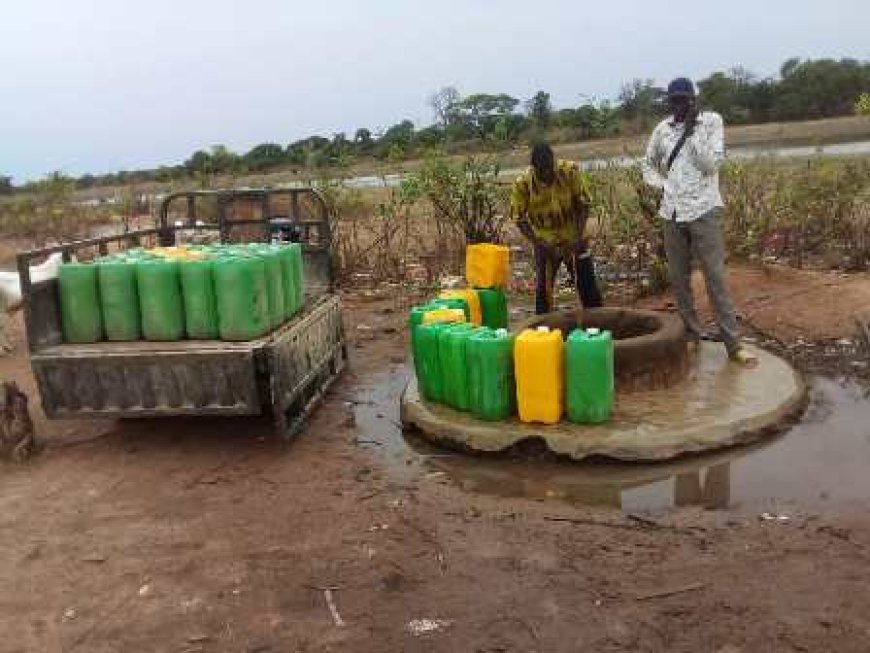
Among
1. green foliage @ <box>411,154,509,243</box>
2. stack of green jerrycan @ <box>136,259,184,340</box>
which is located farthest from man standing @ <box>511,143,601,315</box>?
green foliage @ <box>411,154,509,243</box>

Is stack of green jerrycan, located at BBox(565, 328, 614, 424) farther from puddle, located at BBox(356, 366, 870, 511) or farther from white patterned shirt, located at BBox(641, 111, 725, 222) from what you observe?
white patterned shirt, located at BBox(641, 111, 725, 222)

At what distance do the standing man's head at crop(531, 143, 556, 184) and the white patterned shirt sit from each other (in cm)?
69

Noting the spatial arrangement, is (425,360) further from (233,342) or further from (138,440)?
(138,440)

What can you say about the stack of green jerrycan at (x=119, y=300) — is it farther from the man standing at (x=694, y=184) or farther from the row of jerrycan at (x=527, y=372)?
the man standing at (x=694, y=184)

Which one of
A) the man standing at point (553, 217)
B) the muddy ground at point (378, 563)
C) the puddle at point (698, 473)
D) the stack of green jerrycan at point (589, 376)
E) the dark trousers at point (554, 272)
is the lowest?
the muddy ground at point (378, 563)

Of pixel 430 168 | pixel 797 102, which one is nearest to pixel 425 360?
pixel 430 168

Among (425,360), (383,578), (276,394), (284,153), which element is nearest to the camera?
(383,578)

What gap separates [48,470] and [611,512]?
3.51m

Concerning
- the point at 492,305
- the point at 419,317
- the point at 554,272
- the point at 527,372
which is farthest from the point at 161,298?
the point at 554,272

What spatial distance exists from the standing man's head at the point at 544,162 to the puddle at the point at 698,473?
7.44ft

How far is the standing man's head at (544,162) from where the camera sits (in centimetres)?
654

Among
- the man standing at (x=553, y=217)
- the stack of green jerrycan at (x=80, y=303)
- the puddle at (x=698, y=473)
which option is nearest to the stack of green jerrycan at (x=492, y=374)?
the puddle at (x=698, y=473)

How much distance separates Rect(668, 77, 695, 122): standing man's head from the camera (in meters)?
5.91

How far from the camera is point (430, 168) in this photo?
10.5 meters
